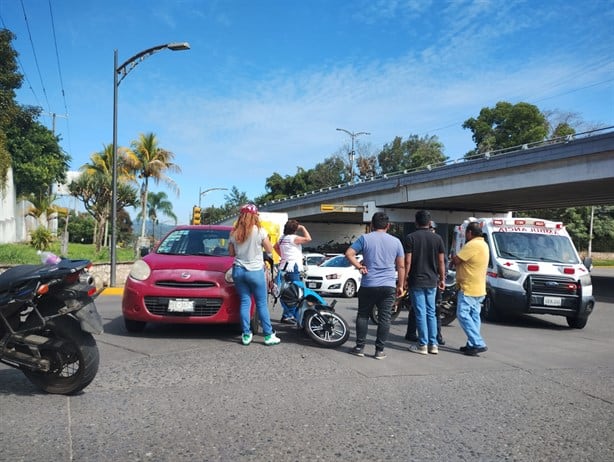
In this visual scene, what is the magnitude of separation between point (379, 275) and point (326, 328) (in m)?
1.14

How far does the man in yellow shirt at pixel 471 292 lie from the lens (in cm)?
659

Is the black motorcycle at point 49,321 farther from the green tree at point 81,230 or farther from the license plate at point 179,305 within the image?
the green tree at point 81,230

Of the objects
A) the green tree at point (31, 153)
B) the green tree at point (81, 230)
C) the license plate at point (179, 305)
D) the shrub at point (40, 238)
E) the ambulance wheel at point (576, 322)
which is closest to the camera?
the license plate at point (179, 305)

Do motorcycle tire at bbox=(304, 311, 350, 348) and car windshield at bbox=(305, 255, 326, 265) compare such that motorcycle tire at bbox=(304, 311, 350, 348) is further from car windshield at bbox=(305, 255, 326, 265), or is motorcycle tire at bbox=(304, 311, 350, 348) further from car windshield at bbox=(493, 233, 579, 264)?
car windshield at bbox=(305, 255, 326, 265)

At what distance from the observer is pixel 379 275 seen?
599cm

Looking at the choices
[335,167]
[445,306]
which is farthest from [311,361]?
[335,167]

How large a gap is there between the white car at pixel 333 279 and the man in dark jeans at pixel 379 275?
29.3 ft

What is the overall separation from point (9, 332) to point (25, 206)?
120 ft

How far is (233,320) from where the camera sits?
21.5 ft

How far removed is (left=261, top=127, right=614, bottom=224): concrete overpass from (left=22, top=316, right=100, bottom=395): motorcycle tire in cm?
2122

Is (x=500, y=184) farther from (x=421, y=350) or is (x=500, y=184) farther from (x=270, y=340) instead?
(x=270, y=340)

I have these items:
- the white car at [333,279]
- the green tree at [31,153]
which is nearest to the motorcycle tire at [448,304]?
the white car at [333,279]

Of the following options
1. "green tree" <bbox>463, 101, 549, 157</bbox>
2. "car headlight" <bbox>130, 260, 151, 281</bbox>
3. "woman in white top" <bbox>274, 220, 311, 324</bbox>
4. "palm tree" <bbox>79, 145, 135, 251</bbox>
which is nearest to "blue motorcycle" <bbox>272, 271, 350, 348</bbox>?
"woman in white top" <bbox>274, 220, 311, 324</bbox>

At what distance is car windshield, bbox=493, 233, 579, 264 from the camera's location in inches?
407
